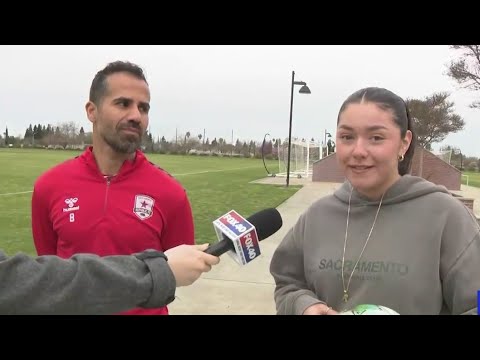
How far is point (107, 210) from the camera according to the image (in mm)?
2158

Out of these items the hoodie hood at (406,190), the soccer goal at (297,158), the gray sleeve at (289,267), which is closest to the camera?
the hoodie hood at (406,190)

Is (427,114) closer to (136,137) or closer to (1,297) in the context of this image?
(136,137)

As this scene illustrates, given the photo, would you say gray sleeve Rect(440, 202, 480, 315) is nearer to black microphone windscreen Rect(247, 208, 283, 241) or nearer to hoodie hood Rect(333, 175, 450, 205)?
hoodie hood Rect(333, 175, 450, 205)

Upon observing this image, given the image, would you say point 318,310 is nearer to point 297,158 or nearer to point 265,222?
point 265,222

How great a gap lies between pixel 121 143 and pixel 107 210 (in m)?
0.34

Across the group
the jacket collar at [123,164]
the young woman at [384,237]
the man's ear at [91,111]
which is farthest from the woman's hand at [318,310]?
the man's ear at [91,111]

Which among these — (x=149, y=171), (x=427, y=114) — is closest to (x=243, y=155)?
(x=427, y=114)

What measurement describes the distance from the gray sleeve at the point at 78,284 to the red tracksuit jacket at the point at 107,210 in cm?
109

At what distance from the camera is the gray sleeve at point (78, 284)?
930 mm

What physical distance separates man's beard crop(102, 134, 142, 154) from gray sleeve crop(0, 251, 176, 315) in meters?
1.29

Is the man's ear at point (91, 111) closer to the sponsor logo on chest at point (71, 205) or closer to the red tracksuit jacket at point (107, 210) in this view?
the red tracksuit jacket at point (107, 210)

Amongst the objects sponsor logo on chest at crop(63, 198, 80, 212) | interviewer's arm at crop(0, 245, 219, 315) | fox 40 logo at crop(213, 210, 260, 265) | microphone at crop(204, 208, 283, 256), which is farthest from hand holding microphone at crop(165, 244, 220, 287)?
sponsor logo on chest at crop(63, 198, 80, 212)

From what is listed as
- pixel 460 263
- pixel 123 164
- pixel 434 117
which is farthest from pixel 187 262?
pixel 434 117
